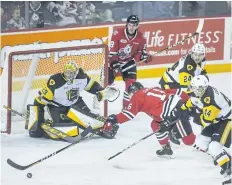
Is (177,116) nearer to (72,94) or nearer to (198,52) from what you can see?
(198,52)

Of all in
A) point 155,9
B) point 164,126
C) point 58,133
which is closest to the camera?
point 164,126

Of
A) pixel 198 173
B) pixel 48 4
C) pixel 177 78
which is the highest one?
pixel 48 4

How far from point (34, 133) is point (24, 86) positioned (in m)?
0.44

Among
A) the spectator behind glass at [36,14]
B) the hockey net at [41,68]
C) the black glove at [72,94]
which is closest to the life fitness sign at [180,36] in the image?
the spectator behind glass at [36,14]

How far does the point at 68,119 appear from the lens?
5.71 m

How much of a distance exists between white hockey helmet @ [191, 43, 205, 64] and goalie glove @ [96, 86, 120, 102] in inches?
22.5

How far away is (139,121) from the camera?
618cm

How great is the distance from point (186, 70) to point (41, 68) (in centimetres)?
107

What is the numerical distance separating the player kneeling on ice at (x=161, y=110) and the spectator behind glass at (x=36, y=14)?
1.96 meters

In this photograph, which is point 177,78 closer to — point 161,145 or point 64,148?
point 161,145

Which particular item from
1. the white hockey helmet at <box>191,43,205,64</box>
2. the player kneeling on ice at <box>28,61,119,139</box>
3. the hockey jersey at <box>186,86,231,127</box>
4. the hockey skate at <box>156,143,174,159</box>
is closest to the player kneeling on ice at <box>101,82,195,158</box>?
the hockey skate at <box>156,143,174,159</box>

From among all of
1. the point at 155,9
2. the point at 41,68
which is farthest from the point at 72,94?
the point at 155,9

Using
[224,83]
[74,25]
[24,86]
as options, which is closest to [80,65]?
[24,86]

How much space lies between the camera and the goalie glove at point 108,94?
5629 millimetres
